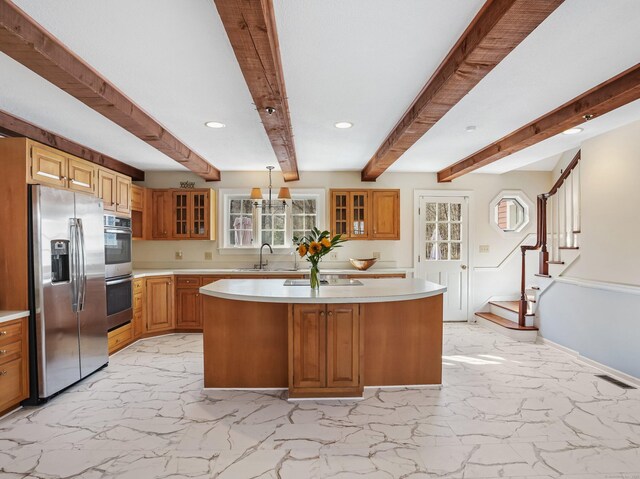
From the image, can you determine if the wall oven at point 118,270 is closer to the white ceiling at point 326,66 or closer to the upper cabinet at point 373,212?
the white ceiling at point 326,66

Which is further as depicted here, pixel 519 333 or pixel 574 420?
pixel 519 333

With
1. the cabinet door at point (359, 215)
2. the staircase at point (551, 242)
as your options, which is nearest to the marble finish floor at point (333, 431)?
the staircase at point (551, 242)

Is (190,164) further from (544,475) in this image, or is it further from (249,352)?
(544,475)

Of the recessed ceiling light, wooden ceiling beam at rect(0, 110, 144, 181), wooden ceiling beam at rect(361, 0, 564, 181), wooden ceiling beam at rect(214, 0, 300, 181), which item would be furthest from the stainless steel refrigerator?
wooden ceiling beam at rect(361, 0, 564, 181)

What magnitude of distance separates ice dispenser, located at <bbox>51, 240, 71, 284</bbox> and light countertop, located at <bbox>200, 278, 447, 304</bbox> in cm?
123

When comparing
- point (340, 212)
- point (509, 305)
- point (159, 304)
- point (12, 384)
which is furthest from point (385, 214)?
point (12, 384)

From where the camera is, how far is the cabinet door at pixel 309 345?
2914 millimetres

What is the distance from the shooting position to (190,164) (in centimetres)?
460

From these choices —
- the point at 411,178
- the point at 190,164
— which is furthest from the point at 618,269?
the point at 190,164

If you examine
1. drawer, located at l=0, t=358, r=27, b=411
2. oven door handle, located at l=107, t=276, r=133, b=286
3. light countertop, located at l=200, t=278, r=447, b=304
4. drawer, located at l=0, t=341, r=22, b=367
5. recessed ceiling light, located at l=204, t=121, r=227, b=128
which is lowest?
drawer, located at l=0, t=358, r=27, b=411

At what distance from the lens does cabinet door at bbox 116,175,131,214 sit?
438cm

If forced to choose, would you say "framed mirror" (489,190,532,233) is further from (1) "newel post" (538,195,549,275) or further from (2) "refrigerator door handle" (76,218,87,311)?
(2) "refrigerator door handle" (76,218,87,311)

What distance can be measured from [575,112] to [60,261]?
4.43 metres

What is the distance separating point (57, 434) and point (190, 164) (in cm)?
312
